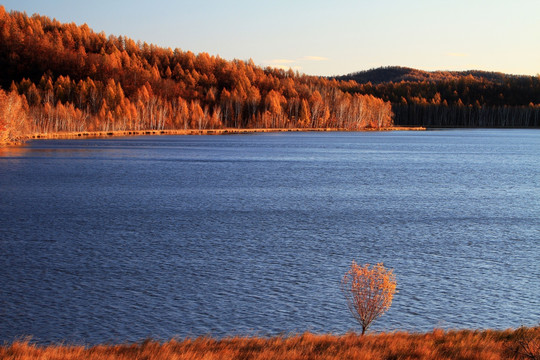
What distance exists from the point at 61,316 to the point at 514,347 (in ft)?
31.6

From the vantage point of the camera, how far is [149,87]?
14175cm

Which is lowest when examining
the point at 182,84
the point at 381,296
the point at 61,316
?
the point at 61,316

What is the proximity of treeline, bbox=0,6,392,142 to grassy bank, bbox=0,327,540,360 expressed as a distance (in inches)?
3865

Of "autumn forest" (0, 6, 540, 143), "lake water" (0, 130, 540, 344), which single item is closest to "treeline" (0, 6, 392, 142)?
"autumn forest" (0, 6, 540, 143)

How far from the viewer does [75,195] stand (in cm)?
3431

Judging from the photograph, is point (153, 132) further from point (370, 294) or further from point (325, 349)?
point (325, 349)

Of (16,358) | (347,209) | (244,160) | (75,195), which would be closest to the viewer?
(16,358)

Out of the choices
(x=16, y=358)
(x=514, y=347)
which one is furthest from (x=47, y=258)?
(x=514, y=347)

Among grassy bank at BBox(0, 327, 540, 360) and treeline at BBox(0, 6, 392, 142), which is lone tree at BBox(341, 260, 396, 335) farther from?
treeline at BBox(0, 6, 392, 142)

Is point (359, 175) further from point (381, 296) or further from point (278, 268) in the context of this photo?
point (381, 296)

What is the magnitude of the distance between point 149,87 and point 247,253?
Answer: 126 meters

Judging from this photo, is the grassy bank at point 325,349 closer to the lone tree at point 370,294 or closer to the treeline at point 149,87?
the lone tree at point 370,294

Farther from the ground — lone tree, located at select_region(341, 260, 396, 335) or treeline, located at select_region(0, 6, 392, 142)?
treeline, located at select_region(0, 6, 392, 142)

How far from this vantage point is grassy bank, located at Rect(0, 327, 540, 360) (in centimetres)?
1017
